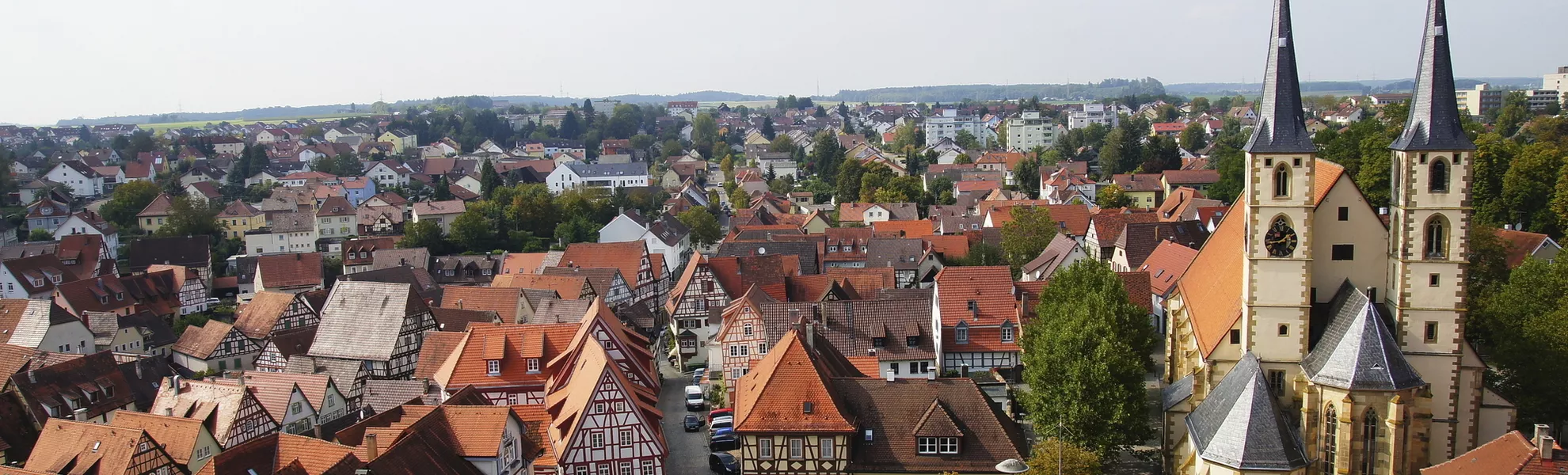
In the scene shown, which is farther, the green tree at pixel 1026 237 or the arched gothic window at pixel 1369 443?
the green tree at pixel 1026 237

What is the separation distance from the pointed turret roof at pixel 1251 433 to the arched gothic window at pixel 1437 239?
5.03 meters

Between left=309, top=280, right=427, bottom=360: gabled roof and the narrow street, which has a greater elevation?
left=309, top=280, right=427, bottom=360: gabled roof

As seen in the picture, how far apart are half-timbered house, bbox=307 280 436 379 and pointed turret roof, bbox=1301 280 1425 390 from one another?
113ft

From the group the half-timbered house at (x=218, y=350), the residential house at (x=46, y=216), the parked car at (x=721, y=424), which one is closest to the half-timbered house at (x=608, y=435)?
the parked car at (x=721, y=424)

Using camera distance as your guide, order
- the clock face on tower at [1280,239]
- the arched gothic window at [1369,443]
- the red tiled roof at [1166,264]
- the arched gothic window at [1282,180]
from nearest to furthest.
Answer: the arched gothic window at [1369,443] < the arched gothic window at [1282,180] < the clock face on tower at [1280,239] < the red tiled roof at [1166,264]

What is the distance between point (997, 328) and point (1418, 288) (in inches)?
645

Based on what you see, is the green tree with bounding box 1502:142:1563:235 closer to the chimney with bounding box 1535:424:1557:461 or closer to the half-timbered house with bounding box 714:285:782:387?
the chimney with bounding box 1535:424:1557:461

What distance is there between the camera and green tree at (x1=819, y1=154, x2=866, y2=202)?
111750mm

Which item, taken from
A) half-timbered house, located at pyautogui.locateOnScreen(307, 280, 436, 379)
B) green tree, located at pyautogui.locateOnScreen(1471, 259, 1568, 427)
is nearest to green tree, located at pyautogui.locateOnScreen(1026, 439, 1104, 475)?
green tree, located at pyautogui.locateOnScreen(1471, 259, 1568, 427)

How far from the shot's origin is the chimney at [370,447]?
26.7 m

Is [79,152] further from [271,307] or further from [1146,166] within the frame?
[1146,166]

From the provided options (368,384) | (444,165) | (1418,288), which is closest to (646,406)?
(368,384)

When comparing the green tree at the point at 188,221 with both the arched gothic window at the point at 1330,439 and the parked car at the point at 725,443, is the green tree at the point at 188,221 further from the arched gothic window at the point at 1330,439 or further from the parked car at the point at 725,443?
the arched gothic window at the point at 1330,439

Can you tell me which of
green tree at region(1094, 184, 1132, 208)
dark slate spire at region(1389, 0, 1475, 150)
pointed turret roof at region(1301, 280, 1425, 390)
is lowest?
green tree at region(1094, 184, 1132, 208)
